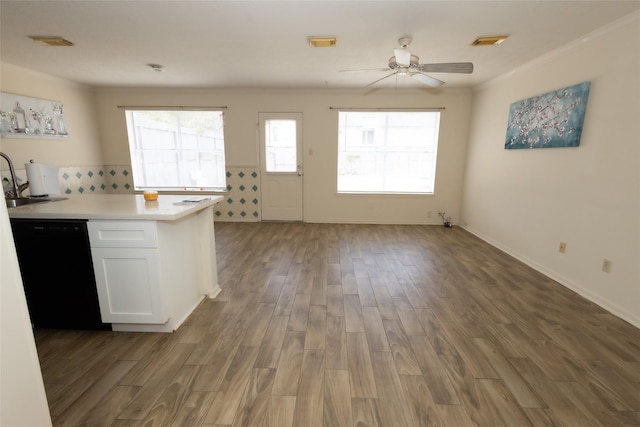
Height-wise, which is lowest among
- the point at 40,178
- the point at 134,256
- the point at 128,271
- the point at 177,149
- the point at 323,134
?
the point at 128,271

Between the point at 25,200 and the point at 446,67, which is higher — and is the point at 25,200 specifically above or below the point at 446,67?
below

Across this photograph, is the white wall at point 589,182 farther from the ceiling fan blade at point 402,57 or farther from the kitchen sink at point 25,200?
the kitchen sink at point 25,200

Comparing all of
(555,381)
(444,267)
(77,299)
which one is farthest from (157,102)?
(555,381)

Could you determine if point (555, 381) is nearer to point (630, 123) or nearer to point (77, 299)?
point (630, 123)

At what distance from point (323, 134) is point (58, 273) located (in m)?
4.04

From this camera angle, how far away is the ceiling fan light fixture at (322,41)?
2.70 metres

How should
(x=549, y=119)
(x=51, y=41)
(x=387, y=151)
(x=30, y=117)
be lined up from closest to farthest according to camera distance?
(x=51, y=41) → (x=549, y=119) → (x=30, y=117) → (x=387, y=151)

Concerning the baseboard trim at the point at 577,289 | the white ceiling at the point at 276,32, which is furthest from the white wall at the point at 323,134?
the baseboard trim at the point at 577,289

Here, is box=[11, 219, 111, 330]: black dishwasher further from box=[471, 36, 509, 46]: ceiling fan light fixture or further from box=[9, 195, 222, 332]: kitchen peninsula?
box=[471, 36, 509, 46]: ceiling fan light fixture

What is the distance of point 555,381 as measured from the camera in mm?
1619

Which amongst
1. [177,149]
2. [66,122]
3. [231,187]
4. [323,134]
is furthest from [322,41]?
[66,122]

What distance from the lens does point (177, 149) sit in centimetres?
520

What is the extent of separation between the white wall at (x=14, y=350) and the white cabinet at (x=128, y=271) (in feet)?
3.53

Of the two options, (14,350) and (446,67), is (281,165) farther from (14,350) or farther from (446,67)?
(14,350)
